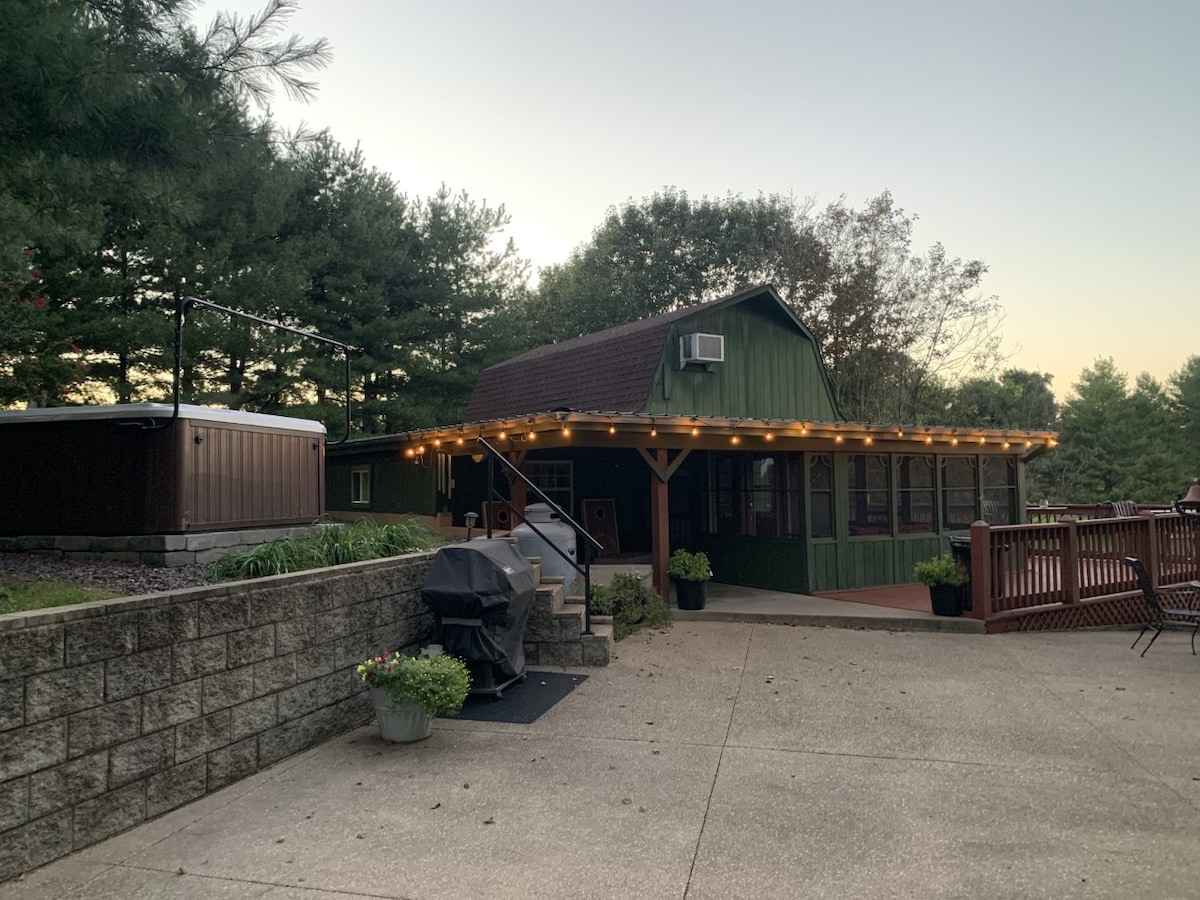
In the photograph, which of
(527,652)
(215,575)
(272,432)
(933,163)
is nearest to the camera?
(215,575)

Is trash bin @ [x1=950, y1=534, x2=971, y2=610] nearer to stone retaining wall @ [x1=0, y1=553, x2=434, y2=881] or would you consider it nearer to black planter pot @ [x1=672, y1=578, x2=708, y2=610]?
black planter pot @ [x1=672, y1=578, x2=708, y2=610]

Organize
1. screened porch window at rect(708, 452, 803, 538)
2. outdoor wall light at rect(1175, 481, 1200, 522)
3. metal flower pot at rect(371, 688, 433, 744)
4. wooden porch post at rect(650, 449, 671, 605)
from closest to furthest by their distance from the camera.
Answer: metal flower pot at rect(371, 688, 433, 744) → wooden porch post at rect(650, 449, 671, 605) → outdoor wall light at rect(1175, 481, 1200, 522) → screened porch window at rect(708, 452, 803, 538)

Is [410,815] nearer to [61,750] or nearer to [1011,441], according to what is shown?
[61,750]

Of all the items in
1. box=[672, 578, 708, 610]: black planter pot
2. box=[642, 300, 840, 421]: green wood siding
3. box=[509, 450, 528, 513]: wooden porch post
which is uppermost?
box=[642, 300, 840, 421]: green wood siding

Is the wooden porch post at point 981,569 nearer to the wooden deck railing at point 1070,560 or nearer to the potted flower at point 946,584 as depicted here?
the wooden deck railing at point 1070,560

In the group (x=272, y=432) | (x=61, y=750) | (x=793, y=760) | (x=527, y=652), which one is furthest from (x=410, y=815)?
(x=272, y=432)

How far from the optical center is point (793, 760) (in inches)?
171

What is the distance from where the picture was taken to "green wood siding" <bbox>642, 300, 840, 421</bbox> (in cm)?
1263

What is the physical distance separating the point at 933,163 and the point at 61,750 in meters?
16.2

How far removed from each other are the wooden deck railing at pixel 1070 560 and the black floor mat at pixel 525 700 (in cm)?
497

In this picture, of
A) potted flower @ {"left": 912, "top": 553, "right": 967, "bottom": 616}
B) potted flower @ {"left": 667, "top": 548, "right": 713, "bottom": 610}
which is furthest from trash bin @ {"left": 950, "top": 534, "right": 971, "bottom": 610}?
potted flower @ {"left": 667, "top": 548, "right": 713, "bottom": 610}

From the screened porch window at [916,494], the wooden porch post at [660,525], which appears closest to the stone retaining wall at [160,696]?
the wooden porch post at [660,525]

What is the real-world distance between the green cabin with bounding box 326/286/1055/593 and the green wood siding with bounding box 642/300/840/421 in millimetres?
34

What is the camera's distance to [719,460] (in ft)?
37.7
